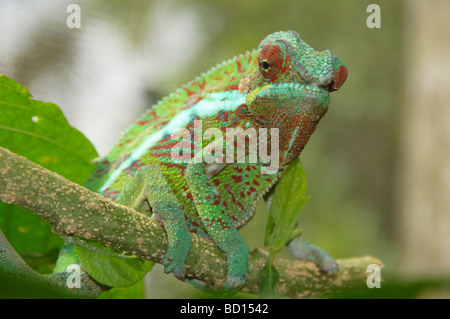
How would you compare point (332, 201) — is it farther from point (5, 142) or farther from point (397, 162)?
point (5, 142)

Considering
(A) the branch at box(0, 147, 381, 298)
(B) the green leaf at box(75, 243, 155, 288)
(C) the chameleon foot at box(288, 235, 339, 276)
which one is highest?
(C) the chameleon foot at box(288, 235, 339, 276)

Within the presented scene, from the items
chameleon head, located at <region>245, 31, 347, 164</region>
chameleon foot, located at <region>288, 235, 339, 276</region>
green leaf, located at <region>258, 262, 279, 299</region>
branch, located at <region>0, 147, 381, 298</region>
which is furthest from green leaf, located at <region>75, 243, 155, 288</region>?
chameleon foot, located at <region>288, 235, 339, 276</region>

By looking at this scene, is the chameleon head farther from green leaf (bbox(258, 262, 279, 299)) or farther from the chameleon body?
green leaf (bbox(258, 262, 279, 299))
